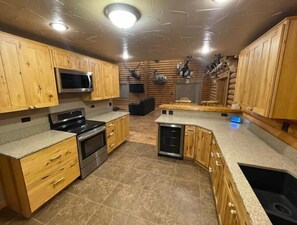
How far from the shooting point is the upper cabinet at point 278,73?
127cm

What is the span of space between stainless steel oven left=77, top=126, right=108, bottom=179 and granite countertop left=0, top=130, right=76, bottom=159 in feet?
0.99

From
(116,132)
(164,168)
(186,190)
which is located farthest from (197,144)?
(116,132)

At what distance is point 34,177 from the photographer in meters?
1.76

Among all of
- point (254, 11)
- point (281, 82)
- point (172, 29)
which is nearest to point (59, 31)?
point (172, 29)

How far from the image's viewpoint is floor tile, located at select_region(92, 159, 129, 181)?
2.64 meters

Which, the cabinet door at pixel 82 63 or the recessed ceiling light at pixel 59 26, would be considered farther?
the cabinet door at pixel 82 63

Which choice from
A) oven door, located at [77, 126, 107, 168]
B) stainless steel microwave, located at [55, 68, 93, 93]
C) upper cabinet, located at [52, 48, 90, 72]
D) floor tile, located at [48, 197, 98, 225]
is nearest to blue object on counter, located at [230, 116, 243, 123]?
oven door, located at [77, 126, 107, 168]

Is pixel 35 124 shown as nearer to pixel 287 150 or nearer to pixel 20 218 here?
pixel 20 218

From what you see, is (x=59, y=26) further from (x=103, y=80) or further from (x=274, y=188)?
(x=274, y=188)

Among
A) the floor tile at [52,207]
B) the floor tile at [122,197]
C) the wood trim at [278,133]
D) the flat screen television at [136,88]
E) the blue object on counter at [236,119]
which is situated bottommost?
the floor tile at [52,207]

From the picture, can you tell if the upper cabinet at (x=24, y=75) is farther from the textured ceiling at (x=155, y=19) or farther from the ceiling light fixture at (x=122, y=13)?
the ceiling light fixture at (x=122, y=13)

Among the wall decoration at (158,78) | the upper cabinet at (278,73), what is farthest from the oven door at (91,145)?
the wall decoration at (158,78)

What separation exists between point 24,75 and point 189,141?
3056 millimetres

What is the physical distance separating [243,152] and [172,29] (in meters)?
1.85
